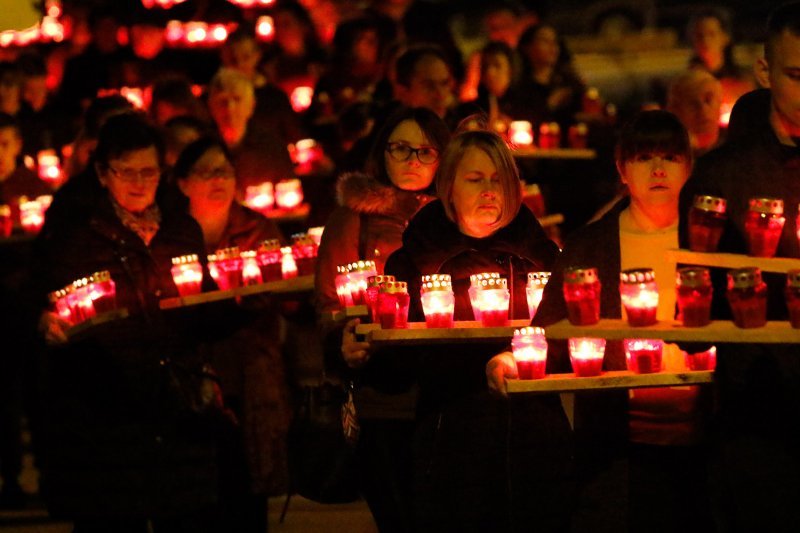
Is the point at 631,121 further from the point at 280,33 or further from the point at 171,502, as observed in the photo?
the point at 280,33

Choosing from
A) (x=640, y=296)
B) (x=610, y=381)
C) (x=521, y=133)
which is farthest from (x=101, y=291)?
(x=521, y=133)

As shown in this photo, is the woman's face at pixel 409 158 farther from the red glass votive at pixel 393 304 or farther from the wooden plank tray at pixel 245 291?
the red glass votive at pixel 393 304

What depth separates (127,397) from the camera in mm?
6887

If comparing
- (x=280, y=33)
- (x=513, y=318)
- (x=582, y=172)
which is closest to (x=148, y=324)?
(x=513, y=318)

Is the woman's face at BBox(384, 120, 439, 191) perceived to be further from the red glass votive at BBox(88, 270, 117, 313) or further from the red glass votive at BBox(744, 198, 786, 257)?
the red glass votive at BBox(744, 198, 786, 257)

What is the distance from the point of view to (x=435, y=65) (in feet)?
30.8

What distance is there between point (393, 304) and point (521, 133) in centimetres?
458

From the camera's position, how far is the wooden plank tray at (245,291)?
705cm

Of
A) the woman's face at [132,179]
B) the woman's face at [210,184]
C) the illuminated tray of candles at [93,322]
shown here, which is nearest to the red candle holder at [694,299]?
the illuminated tray of candles at [93,322]

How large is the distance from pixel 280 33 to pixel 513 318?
7894mm

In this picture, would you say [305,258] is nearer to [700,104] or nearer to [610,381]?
[610,381]

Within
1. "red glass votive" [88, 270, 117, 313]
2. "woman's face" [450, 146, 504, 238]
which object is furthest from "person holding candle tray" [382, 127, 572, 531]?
"red glass votive" [88, 270, 117, 313]

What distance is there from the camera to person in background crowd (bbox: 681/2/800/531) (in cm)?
506

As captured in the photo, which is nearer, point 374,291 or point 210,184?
point 374,291
